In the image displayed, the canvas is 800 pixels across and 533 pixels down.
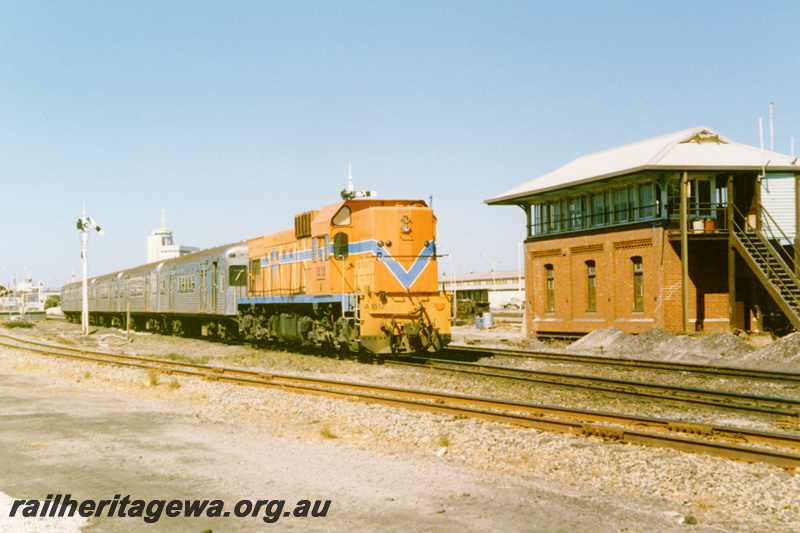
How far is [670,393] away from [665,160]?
15.1 metres

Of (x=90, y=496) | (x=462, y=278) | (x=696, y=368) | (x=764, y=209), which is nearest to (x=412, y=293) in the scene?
(x=696, y=368)

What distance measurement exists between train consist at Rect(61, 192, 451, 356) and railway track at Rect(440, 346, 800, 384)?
115 inches

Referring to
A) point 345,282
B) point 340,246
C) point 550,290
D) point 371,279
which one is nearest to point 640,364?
point 371,279

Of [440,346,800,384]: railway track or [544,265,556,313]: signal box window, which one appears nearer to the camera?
[440,346,800,384]: railway track

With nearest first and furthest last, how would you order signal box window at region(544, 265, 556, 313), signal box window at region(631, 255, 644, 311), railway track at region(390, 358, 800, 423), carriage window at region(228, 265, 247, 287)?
railway track at region(390, 358, 800, 423) → carriage window at region(228, 265, 247, 287) → signal box window at region(631, 255, 644, 311) → signal box window at region(544, 265, 556, 313)

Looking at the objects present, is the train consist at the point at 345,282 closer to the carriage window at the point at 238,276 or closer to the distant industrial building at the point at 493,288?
the carriage window at the point at 238,276

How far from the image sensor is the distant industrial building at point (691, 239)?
24.8m

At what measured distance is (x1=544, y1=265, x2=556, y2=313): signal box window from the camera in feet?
103

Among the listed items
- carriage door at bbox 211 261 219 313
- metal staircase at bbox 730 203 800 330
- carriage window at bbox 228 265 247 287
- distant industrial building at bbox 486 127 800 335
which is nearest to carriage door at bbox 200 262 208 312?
carriage door at bbox 211 261 219 313

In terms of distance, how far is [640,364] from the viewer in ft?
58.1

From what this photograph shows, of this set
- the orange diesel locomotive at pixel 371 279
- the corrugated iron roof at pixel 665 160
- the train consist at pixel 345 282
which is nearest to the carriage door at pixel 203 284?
the train consist at pixel 345 282

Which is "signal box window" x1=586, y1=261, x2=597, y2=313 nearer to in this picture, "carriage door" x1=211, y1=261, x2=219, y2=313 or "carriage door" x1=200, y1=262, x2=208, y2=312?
"carriage door" x1=211, y1=261, x2=219, y2=313

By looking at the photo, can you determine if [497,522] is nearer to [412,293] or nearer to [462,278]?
[412,293]

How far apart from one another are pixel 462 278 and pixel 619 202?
90.5 metres
